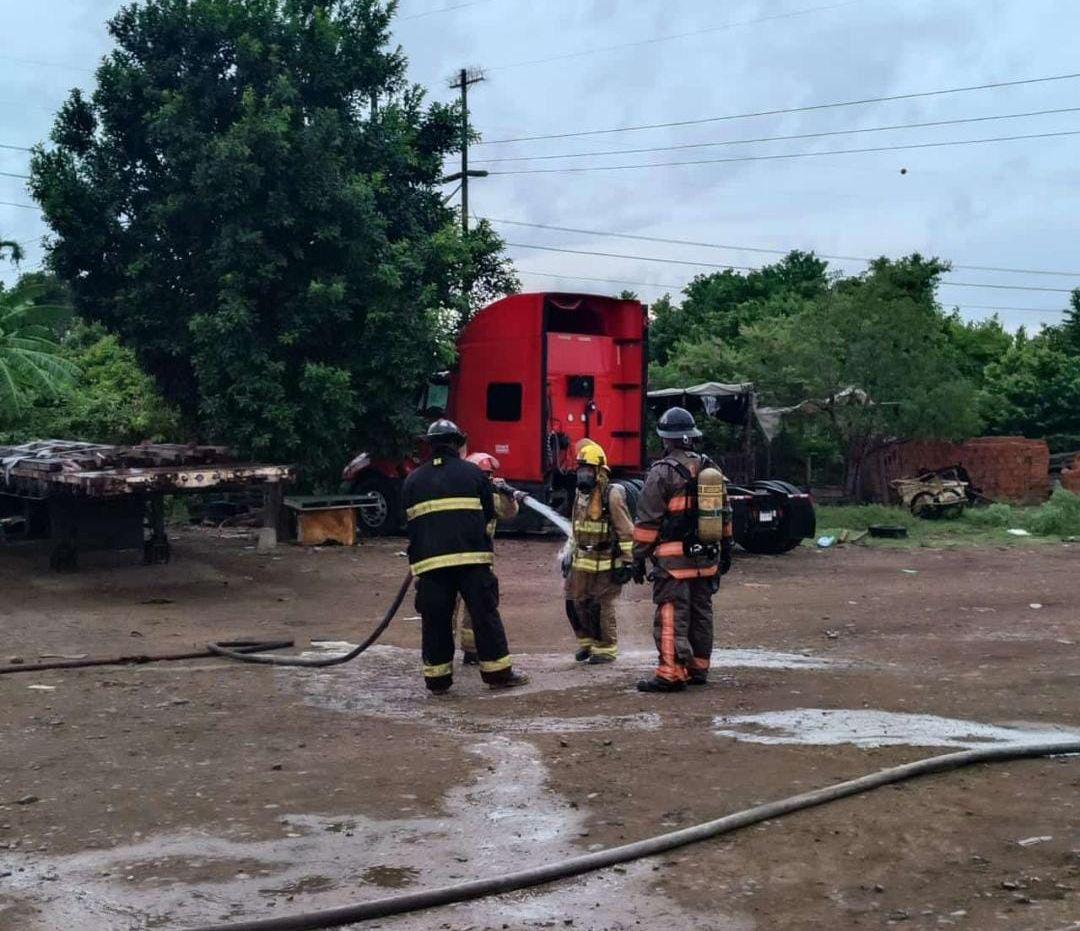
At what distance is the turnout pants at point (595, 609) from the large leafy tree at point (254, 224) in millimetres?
9153

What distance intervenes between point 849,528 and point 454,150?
9056 millimetres

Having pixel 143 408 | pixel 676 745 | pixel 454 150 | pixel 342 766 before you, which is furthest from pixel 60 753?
pixel 143 408

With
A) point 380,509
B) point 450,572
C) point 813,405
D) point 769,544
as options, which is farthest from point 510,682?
point 813,405

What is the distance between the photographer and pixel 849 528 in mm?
22219

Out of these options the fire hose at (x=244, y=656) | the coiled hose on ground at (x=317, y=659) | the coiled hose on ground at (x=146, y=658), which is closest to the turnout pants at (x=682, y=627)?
the fire hose at (x=244, y=656)

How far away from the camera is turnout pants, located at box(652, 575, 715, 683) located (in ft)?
27.7

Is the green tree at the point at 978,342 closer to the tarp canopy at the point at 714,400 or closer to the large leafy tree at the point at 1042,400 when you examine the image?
the large leafy tree at the point at 1042,400

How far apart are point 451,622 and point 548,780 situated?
2.65 metres

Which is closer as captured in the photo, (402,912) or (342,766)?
(402,912)

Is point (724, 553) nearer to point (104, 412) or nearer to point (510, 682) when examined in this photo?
point (510, 682)

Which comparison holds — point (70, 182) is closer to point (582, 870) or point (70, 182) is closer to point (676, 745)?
point (676, 745)

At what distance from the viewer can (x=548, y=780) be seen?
20.6 feet

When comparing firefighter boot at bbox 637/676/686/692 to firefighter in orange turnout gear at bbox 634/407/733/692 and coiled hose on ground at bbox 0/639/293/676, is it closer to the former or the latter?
firefighter in orange turnout gear at bbox 634/407/733/692

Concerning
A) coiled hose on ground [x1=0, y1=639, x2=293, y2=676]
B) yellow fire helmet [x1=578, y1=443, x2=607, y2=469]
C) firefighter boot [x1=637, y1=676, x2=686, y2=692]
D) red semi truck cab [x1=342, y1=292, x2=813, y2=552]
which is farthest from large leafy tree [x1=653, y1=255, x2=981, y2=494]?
firefighter boot [x1=637, y1=676, x2=686, y2=692]
